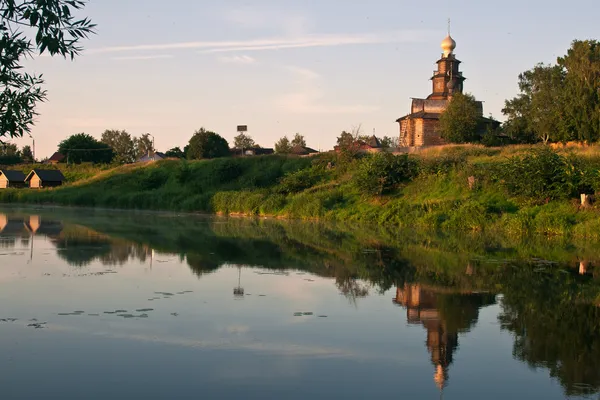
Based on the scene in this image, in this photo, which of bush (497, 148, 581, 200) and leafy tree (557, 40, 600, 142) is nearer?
bush (497, 148, 581, 200)

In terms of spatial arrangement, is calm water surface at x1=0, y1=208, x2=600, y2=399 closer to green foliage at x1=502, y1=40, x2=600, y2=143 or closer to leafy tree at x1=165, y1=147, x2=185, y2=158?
green foliage at x1=502, y1=40, x2=600, y2=143

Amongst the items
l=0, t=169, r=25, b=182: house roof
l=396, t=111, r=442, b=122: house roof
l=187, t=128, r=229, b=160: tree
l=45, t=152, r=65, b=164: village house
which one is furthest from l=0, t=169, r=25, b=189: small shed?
l=396, t=111, r=442, b=122: house roof

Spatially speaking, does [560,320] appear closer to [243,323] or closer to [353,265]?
[243,323]

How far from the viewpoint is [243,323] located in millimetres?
10680

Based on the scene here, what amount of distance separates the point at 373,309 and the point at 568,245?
45.9 ft

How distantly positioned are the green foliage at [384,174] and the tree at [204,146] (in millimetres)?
51858

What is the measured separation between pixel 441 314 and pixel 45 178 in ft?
253

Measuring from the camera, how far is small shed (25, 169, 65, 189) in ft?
265

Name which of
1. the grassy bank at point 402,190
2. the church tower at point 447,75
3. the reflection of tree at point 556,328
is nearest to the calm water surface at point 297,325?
the reflection of tree at point 556,328

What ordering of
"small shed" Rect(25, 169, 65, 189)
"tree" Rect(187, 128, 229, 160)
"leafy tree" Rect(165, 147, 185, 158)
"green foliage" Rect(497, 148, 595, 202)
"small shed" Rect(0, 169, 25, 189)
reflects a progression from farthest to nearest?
"leafy tree" Rect(165, 147, 185, 158)
"tree" Rect(187, 128, 229, 160)
"small shed" Rect(0, 169, 25, 189)
"small shed" Rect(25, 169, 65, 189)
"green foliage" Rect(497, 148, 595, 202)

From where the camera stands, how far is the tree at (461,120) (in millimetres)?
58469

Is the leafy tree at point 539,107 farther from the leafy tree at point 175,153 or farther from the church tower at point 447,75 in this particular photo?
the leafy tree at point 175,153

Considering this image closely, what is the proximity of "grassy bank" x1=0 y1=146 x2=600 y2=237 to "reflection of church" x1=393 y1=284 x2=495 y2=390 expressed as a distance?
15.0 metres

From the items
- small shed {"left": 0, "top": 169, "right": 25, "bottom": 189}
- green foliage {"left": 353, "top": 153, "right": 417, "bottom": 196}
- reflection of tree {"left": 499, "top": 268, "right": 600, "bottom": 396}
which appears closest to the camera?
reflection of tree {"left": 499, "top": 268, "right": 600, "bottom": 396}
